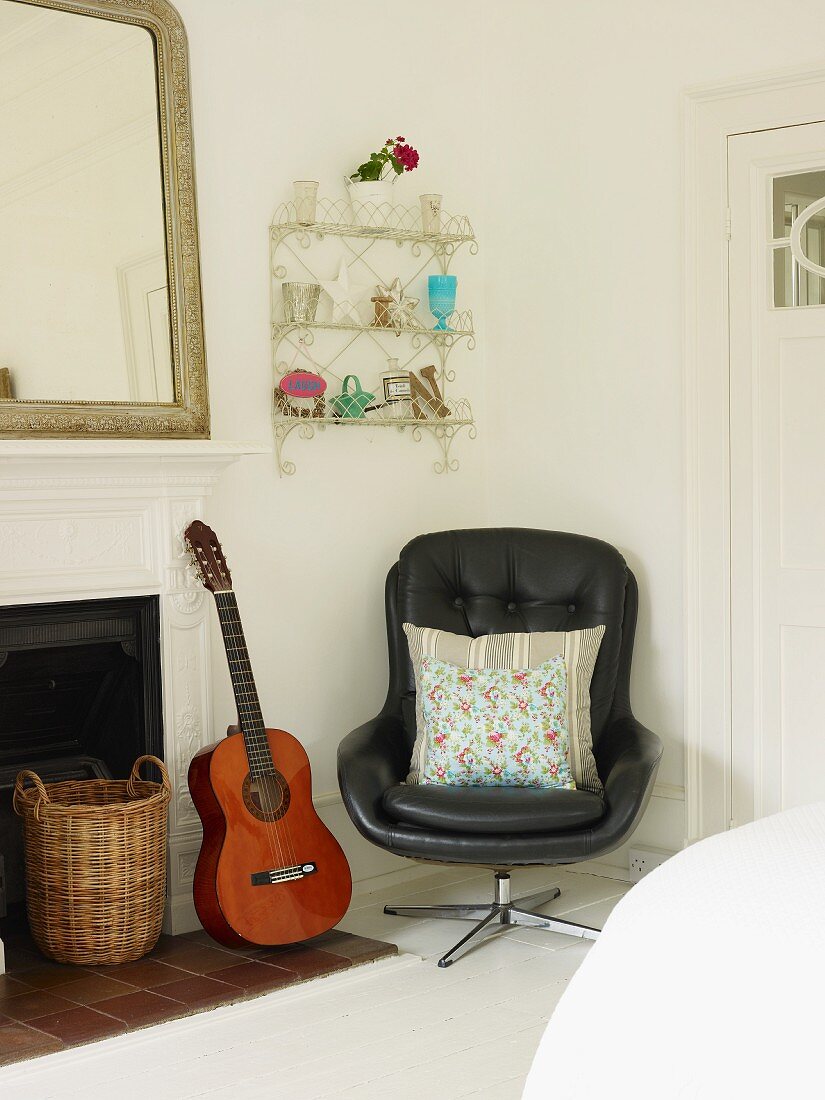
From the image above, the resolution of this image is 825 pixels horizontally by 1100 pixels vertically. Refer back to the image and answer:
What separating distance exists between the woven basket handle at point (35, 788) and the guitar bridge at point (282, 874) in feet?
1.73

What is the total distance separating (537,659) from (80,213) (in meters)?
1.62

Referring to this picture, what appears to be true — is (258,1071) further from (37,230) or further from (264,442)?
(37,230)

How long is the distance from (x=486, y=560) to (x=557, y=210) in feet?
3.71

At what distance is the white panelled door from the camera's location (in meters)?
3.43

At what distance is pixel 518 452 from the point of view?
4.08 metres

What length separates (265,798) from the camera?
123 inches

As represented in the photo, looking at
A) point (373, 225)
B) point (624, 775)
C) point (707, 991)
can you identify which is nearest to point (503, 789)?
point (624, 775)

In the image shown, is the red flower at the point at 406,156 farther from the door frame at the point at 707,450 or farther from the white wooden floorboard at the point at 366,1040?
the white wooden floorboard at the point at 366,1040

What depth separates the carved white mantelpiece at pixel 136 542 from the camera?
118 inches

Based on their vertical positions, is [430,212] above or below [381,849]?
above

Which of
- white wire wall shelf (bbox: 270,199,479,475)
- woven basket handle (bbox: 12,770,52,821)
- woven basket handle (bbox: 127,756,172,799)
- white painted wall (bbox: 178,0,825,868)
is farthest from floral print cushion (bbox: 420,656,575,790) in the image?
woven basket handle (bbox: 12,770,52,821)

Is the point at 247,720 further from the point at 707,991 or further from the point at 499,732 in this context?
the point at 707,991

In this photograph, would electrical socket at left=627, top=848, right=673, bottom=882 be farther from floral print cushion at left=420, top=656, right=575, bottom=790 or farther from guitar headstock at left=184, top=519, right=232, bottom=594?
guitar headstock at left=184, top=519, right=232, bottom=594

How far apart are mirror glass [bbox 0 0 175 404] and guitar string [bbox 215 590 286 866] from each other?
598 mm
